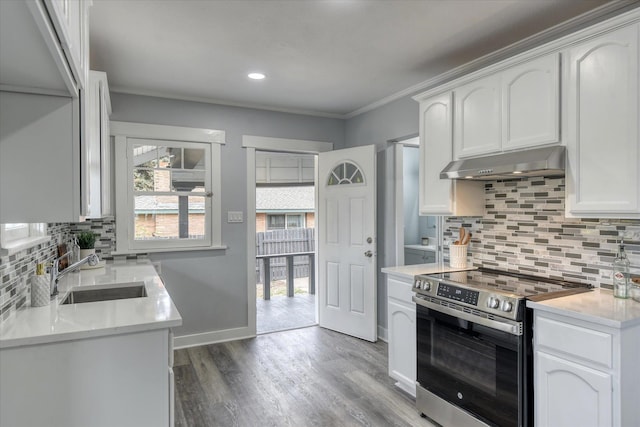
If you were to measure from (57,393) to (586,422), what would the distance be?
219 cm

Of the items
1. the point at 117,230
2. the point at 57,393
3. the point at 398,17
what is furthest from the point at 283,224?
the point at 57,393

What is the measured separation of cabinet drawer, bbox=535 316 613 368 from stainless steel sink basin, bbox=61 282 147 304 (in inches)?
85.2

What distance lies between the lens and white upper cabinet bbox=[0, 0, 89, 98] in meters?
0.73

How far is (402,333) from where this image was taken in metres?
2.67

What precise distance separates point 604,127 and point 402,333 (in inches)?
67.4

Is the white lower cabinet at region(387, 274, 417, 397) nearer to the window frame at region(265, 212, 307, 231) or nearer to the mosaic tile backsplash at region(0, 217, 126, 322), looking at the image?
the mosaic tile backsplash at region(0, 217, 126, 322)

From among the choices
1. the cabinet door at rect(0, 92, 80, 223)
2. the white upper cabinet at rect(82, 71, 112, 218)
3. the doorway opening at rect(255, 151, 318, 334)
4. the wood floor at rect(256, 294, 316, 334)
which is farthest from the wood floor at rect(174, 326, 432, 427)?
the doorway opening at rect(255, 151, 318, 334)

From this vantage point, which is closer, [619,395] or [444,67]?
[619,395]

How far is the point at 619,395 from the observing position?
1546 mm

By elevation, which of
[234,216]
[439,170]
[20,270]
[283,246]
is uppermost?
[439,170]

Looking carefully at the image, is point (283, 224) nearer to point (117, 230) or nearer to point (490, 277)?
point (117, 230)

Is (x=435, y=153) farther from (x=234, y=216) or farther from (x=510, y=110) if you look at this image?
(x=234, y=216)

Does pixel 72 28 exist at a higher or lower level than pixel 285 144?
lower

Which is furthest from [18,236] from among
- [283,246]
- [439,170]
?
[283,246]
